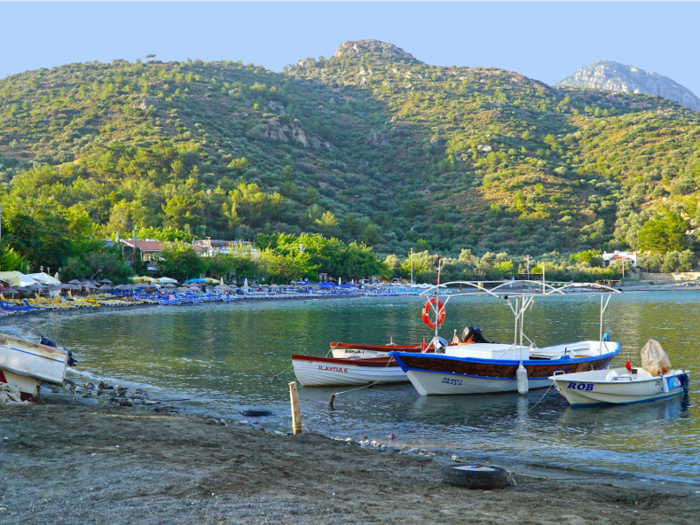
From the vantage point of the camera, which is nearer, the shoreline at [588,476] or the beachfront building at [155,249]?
the shoreline at [588,476]

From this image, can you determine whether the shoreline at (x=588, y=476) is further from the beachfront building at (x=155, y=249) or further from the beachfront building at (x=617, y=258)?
the beachfront building at (x=617, y=258)

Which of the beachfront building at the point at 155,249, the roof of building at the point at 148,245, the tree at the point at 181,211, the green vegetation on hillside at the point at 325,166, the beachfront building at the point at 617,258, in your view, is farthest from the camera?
the beachfront building at the point at 617,258

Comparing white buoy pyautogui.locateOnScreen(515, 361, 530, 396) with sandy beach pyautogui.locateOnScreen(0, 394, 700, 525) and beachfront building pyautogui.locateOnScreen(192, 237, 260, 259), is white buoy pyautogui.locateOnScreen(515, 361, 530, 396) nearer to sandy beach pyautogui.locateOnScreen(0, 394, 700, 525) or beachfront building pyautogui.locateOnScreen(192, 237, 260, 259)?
sandy beach pyautogui.locateOnScreen(0, 394, 700, 525)

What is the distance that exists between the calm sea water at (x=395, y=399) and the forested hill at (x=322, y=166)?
61674 millimetres

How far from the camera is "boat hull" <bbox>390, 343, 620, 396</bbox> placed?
17.1m

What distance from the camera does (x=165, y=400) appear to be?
16.4 m

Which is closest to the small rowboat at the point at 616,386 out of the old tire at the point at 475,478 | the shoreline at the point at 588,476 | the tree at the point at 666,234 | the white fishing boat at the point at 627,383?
the white fishing boat at the point at 627,383

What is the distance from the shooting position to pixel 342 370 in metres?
18.9

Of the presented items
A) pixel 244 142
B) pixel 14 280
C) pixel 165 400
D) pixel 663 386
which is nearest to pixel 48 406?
pixel 165 400

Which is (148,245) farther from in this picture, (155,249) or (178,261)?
(178,261)

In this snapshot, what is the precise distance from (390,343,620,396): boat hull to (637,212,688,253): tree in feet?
369

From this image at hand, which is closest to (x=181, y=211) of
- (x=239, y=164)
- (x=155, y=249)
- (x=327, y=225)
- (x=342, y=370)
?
(x=155, y=249)

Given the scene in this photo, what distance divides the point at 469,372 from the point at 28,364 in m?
11.5

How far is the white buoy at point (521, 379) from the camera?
17812 mm
